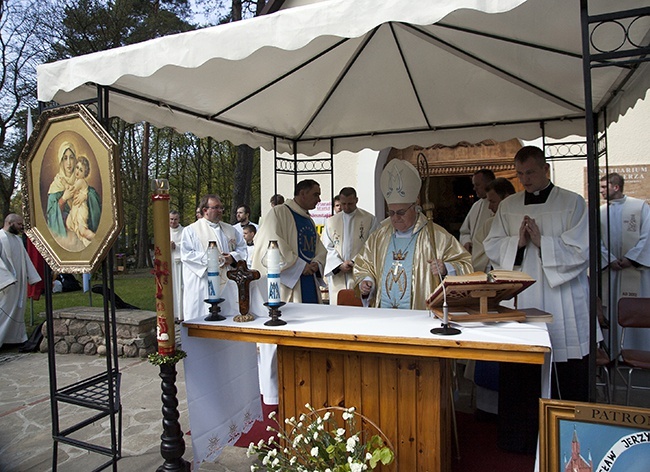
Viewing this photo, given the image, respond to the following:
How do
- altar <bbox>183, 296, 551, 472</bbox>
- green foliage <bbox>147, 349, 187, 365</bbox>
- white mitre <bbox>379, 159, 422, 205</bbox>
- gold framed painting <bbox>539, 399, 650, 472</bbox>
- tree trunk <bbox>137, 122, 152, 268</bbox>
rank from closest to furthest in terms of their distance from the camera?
1. gold framed painting <bbox>539, 399, 650, 472</bbox>
2. altar <bbox>183, 296, 551, 472</bbox>
3. green foliage <bbox>147, 349, 187, 365</bbox>
4. white mitre <bbox>379, 159, 422, 205</bbox>
5. tree trunk <bbox>137, 122, 152, 268</bbox>

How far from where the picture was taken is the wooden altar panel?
2.45m

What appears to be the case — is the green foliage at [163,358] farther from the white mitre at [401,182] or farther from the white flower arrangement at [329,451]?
the white mitre at [401,182]

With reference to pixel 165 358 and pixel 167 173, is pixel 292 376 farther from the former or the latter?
pixel 167 173

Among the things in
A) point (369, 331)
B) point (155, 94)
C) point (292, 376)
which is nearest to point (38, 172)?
point (155, 94)

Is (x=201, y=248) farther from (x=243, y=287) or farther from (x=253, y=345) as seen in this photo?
(x=243, y=287)

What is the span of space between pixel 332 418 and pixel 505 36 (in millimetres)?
2729

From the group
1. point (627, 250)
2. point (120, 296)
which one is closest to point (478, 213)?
point (627, 250)

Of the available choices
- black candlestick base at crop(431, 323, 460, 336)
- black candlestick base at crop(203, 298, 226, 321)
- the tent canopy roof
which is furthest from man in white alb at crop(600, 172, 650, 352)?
black candlestick base at crop(203, 298, 226, 321)

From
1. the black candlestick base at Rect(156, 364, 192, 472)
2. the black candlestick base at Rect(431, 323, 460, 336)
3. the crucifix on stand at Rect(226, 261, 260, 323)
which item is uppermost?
the crucifix on stand at Rect(226, 261, 260, 323)

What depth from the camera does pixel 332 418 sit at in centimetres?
266

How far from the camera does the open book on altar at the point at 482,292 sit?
7.73 feet

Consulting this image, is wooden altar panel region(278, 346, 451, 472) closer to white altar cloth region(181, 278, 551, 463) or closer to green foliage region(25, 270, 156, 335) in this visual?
white altar cloth region(181, 278, 551, 463)

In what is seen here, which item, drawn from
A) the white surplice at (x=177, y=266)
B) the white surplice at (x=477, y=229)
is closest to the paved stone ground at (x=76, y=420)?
the white surplice at (x=177, y=266)

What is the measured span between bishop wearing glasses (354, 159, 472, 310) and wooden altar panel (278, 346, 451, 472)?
863mm
